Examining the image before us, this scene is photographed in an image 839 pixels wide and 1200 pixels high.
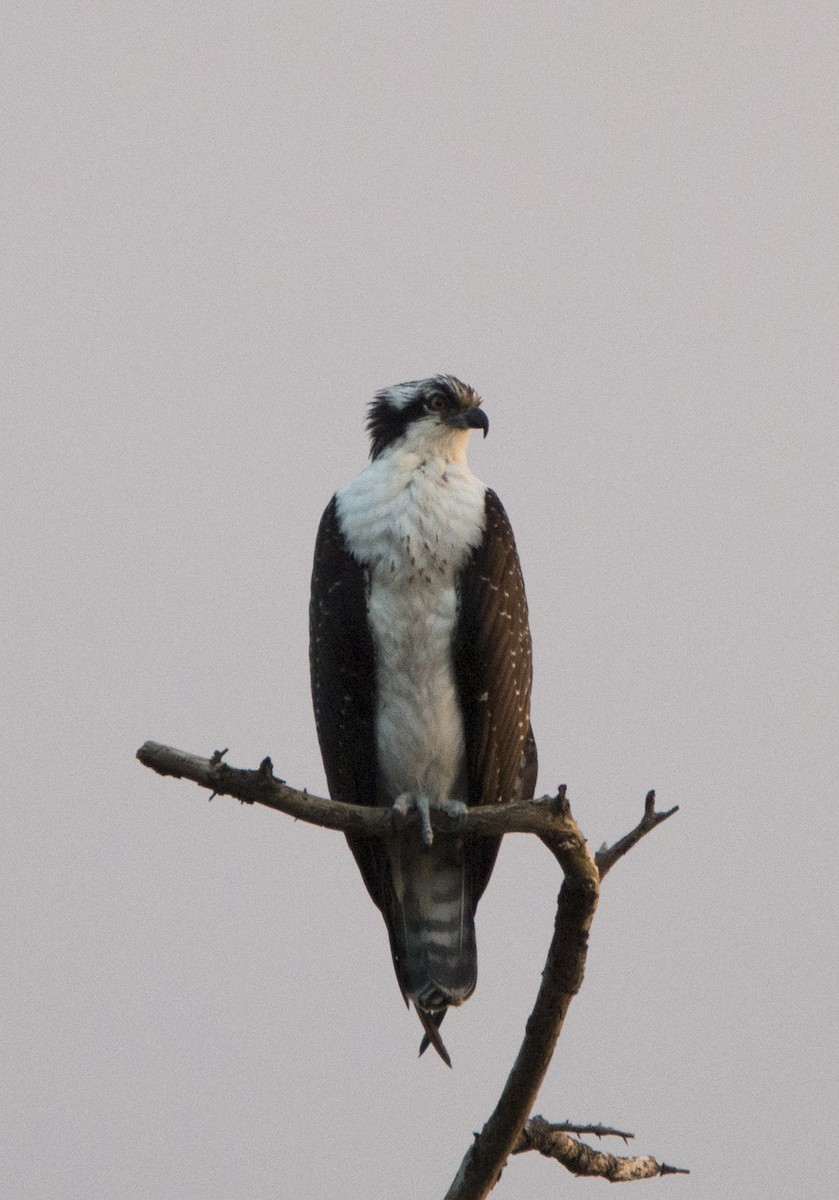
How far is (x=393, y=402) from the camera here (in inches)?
279

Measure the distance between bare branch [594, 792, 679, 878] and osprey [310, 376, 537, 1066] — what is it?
31.0 inches

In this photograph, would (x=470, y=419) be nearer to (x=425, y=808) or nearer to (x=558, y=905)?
(x=425, y=808)

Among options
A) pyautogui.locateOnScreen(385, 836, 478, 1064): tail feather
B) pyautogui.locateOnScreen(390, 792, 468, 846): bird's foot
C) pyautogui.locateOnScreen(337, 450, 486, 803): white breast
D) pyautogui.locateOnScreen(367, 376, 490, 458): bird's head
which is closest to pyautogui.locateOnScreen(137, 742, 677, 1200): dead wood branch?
pyautogui.locateOnScreen(390, 792, 468, 846): bird's foot

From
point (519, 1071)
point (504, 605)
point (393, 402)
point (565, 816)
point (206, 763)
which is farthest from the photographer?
point (393, 402)

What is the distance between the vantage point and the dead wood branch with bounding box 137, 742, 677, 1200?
493 cm

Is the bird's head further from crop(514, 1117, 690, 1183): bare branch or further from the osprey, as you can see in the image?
crop(514, 1117, 690, 1183): bare branch

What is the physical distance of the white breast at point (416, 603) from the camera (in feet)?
20.9

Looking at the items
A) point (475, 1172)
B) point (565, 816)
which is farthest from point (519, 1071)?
point (565, 816)

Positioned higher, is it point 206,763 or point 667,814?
point 667,814

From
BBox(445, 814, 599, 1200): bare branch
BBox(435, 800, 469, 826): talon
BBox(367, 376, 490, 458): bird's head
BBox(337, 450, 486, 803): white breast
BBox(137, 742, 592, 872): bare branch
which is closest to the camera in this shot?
BBox(137, 742, 592, 872): bare branch

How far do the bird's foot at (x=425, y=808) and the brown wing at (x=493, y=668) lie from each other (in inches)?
9.8

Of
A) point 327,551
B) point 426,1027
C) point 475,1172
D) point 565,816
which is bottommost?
point 475,1172

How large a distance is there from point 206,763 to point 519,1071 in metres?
1.70

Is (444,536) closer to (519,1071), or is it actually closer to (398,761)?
(398,761)
